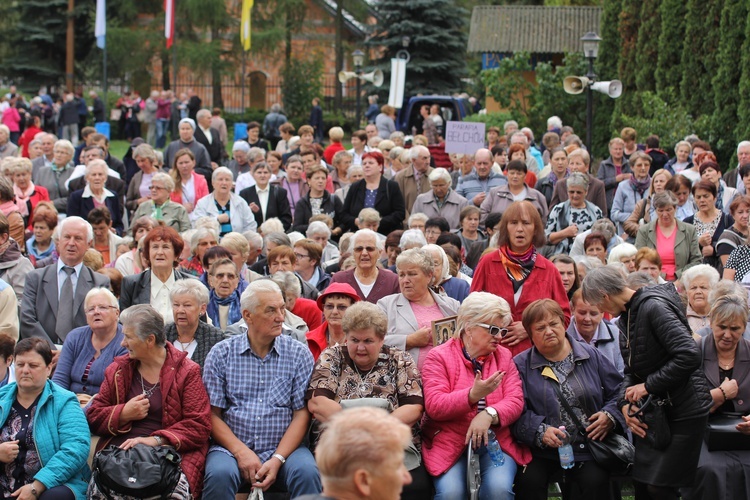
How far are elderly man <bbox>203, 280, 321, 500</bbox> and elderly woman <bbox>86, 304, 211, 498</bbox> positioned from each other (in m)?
0.11

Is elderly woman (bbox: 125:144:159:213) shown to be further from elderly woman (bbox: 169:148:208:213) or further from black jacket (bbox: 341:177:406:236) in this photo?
black jacket (bbox: 341:177:406:236)

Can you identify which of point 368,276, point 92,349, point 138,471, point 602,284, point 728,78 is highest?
point 728,78

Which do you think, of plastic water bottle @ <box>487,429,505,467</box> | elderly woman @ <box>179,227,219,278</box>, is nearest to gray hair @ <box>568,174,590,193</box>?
elderly woman @ <box>179,227,219,278</box>

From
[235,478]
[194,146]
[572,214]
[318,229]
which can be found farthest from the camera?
[194,146]

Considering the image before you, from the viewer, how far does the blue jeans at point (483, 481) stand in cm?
617

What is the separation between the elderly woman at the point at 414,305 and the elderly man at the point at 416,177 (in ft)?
19.2

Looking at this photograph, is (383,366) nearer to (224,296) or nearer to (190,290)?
(190,290)

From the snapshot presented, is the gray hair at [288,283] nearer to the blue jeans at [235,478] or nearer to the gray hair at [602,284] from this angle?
the blue jeans at [235,478]

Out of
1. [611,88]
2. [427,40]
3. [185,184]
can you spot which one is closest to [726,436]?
[185,184]

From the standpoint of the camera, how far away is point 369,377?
6.36m

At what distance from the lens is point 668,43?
2089cm

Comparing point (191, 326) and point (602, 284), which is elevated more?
point (602, 284)

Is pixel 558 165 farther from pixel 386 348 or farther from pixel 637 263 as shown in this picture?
pixel 386 348

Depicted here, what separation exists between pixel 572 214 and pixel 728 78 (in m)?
8.81
